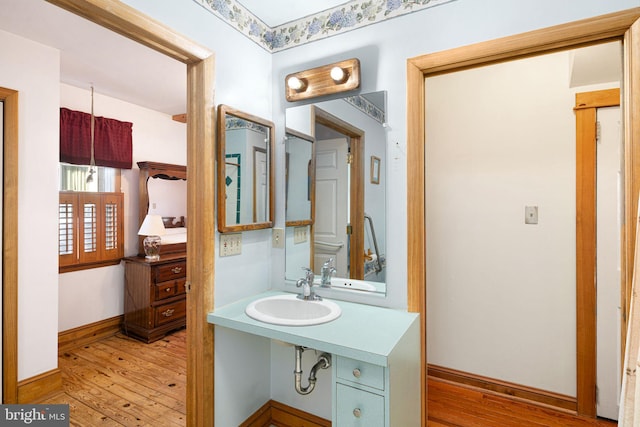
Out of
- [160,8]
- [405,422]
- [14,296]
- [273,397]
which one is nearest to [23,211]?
[14,296]

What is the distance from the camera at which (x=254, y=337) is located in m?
1.91

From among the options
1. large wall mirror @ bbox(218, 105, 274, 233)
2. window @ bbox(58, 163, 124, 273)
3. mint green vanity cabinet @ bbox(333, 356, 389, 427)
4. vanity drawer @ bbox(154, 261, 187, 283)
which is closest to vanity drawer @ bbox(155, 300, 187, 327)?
vanity drawer @ bbox(154, 261, 187, 283)

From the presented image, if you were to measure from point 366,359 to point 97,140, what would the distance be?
3287 mm

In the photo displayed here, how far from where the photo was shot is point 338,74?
1.75 m

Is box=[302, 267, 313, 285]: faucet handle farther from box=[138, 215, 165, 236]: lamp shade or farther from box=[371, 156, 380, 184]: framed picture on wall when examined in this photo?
box=[138, 215, 165, 236]: lamp shade

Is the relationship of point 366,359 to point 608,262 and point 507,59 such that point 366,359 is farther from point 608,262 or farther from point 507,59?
point 608,262

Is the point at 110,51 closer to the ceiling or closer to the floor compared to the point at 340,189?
closer to the ceiling

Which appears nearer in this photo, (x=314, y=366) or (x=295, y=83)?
(x=314, y=366)

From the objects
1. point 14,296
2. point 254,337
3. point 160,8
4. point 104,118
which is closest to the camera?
point 160,8

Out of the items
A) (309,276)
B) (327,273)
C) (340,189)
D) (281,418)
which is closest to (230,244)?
(309,276)

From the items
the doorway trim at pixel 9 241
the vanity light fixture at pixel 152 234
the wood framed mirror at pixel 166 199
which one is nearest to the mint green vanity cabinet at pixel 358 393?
the doorway trim at pixel 9 241

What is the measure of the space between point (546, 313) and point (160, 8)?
2.76 metres

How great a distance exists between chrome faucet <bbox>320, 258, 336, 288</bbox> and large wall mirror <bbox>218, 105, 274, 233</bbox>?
42cm

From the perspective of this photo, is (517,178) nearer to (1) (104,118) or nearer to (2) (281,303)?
(2) (281,303)
